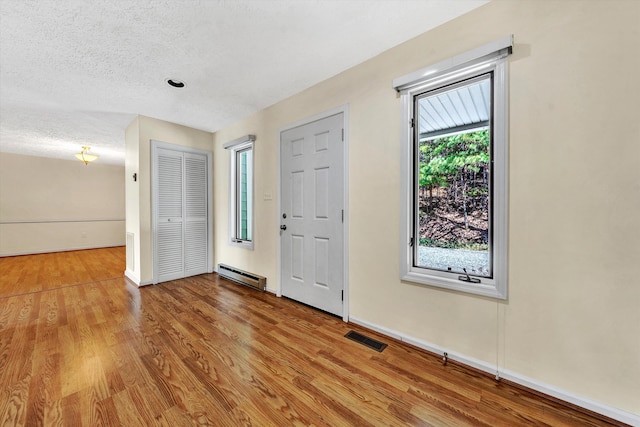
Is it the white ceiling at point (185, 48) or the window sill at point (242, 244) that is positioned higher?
the white ceiling at point (185, 48)

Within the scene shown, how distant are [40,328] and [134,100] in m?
2.64

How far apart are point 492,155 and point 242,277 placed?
3.29 metres

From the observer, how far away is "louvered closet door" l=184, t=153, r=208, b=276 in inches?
159

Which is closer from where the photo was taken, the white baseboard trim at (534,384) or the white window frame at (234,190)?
the white baseboard trim at (534,384)

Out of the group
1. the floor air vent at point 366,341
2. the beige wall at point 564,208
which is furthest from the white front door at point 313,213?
the beige wall at point 564,208

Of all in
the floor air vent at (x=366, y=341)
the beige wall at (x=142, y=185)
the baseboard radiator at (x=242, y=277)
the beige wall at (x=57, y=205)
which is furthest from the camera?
the beige wall at (x=57, y=205)

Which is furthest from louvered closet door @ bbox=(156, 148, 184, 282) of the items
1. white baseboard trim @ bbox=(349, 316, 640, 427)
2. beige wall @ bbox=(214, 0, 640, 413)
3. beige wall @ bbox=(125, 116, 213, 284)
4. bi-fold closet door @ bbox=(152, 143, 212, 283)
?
beige wall @ bbox=(214, 0, 640, 413)

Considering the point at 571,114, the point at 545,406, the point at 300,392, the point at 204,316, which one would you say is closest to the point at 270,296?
the point at 204,316

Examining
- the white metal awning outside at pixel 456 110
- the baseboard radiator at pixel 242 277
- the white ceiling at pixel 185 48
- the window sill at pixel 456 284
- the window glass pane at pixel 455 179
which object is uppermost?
the white ceiling at pixel 185 48

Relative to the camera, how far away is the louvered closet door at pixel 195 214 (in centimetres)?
405

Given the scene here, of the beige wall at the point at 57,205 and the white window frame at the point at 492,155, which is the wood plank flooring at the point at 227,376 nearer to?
the white window frame at the point at 492,155

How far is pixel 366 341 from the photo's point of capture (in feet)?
6.88

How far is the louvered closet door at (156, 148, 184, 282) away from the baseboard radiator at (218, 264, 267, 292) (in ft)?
2.20

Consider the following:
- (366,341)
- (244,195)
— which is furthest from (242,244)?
(366,341)
